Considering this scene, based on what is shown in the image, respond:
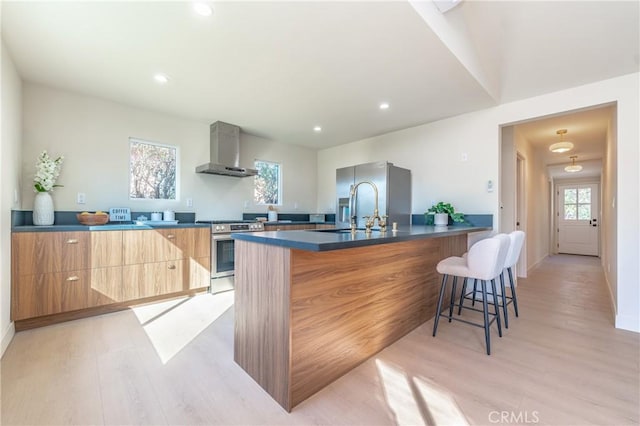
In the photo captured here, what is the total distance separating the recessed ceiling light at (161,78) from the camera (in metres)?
2.58

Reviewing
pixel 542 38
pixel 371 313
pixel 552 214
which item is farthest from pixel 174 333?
pixel 552 214

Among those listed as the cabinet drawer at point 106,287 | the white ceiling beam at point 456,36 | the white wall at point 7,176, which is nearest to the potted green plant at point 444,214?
the white ceiling beam at point 456,36

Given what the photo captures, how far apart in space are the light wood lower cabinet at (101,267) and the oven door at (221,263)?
7cm

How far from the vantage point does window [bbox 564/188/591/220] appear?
7.14 metres

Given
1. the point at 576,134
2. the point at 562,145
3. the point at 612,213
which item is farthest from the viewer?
the point at 576,134

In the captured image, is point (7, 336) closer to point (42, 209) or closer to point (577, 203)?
point (42, 209)

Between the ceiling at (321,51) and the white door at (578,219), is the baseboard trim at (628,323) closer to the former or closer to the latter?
the ceiling at (321,51)

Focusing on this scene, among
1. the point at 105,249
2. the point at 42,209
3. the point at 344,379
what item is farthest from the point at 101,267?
the point at 344,379

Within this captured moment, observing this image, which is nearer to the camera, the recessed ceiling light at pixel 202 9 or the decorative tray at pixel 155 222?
the recessed ceiling light at pixel 202 9

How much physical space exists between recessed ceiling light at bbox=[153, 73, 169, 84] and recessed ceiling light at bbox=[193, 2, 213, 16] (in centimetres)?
106

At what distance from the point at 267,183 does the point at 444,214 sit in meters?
2.83

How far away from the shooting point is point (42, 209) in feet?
8.57

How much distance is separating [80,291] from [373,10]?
3328 mm

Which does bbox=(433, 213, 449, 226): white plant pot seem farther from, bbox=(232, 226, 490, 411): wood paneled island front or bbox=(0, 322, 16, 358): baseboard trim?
bbox=(0, 322, 16, 358): baseboard trim
